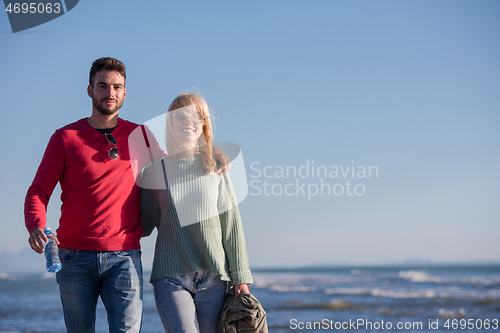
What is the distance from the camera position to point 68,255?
2664 millimetres

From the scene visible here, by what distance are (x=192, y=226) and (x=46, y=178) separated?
890mm

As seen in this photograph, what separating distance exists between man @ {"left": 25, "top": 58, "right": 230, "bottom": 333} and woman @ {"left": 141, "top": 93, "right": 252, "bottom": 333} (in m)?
0.14

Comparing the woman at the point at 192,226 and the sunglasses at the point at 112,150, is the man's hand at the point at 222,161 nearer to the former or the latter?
the woman at the point at 192,226

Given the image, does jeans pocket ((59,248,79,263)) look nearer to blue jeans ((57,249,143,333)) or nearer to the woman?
blue jeans ((57,249,143,333))

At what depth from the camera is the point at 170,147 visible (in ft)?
9.87

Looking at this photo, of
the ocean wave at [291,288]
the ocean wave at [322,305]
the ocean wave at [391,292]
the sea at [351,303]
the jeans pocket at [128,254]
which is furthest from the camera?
the ocean wave at [291,288]

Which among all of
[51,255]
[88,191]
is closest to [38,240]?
[51,255]

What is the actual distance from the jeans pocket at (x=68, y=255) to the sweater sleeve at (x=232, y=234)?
883mm

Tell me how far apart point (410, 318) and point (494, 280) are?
9449 mm

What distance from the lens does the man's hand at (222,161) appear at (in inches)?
117

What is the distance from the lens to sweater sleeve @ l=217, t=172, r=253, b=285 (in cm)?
288

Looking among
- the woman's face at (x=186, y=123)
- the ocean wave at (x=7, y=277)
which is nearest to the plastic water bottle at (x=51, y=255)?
the woman's face at (x=186, y=123)

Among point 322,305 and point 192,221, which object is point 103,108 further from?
point 322,305

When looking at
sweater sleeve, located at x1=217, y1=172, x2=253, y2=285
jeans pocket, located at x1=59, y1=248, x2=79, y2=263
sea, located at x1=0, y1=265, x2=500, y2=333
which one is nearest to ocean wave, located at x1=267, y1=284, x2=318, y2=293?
sea, located at x1=0, y1=265, x2=500, y2=333
